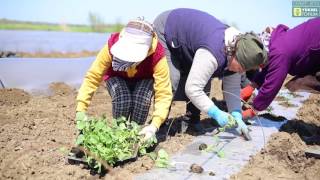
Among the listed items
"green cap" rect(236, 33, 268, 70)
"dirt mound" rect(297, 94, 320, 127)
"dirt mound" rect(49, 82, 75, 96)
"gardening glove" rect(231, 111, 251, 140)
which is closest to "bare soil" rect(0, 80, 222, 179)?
"dirt mound" rect(49, 82, 75, 96)

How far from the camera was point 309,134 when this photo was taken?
428cm

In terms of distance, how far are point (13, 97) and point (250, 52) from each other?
4337mm

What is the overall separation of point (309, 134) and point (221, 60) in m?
1.56

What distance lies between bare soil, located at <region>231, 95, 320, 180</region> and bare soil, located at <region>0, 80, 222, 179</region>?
69 cm

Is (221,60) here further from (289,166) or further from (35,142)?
(35,142)

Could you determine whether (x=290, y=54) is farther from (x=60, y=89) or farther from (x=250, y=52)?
(x=60, y=89)

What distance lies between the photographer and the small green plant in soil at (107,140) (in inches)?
116

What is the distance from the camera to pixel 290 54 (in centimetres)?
358

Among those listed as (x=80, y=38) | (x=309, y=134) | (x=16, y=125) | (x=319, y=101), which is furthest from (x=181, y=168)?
(x=80, y=38)

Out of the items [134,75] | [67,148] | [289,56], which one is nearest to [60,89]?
[67,148]

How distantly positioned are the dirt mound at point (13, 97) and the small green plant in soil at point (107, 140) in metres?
3.38

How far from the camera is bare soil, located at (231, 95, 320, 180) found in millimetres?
3057

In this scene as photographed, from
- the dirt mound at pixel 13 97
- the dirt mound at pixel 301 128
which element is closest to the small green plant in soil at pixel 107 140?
the dirt mound at pixel 301 128

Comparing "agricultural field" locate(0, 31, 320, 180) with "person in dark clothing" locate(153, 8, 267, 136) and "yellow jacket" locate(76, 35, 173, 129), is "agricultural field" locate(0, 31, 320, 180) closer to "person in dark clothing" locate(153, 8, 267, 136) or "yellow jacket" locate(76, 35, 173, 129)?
"yellow jacket" locate(76, 35, 173, 129)
